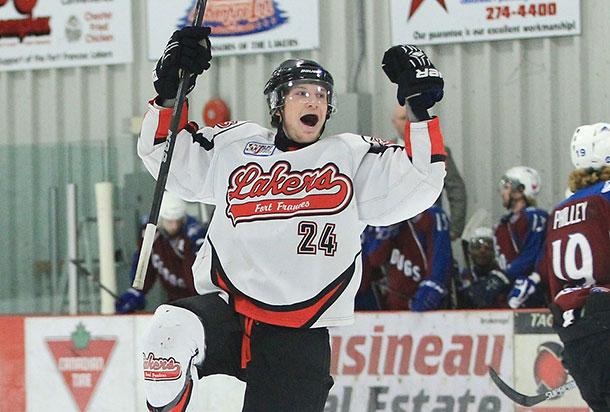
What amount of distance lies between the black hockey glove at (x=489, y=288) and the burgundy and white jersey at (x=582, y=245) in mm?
1247

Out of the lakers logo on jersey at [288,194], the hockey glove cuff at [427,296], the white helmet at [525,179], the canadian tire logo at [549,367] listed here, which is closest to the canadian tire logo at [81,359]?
the hockey glove cuff at [427,296]

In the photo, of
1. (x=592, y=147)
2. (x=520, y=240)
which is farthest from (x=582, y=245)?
(x=520, y=240)

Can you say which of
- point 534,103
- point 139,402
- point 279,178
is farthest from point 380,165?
point 534,103

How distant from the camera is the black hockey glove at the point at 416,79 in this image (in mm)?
2898

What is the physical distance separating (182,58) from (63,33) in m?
4.15

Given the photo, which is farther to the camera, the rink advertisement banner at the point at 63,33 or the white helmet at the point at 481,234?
the rink advertisement banner at the point at 63,33

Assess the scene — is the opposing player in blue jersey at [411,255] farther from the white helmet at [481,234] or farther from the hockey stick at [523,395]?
the hockey stick at [523,395]

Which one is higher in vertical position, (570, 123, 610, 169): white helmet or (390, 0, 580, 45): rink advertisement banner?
(390, 0, 580, 45): rink advertisement banner

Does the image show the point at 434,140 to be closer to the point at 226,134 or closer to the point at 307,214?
the point at 307,214

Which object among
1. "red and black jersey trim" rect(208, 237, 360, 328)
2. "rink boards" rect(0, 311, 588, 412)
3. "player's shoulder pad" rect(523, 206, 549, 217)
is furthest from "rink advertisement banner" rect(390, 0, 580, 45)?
"red and black jersey trim" rect(208, 237, 360, 328)

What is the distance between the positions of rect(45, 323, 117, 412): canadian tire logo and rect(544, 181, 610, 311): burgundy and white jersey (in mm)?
2299

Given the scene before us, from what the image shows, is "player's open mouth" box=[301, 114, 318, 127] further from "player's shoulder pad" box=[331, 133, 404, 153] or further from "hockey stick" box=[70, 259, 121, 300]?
"hockey stick" box=[70, 259, 121, 300]

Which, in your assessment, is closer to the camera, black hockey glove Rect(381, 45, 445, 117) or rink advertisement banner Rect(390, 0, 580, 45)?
black hockey glove Rect(381, 45, 445, 117)

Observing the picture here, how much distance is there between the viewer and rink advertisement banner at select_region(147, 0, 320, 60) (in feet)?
21.0
